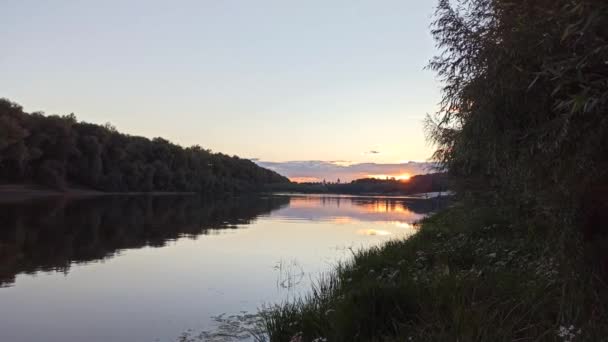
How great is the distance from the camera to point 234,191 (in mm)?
159375

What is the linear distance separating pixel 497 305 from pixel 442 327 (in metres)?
1.12

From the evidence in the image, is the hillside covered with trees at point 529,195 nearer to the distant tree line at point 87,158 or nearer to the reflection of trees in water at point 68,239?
the reflection of trees in water at point 68,239

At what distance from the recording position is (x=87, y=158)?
301 feet

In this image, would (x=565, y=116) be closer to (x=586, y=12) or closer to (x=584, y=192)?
(x=586, y=12)

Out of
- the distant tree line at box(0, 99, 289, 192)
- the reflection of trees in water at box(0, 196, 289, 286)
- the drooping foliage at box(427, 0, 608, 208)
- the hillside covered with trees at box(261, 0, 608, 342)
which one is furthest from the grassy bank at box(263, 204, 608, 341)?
the distant tree line at box(0, 99, 289, 192)

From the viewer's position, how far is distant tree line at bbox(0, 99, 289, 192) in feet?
241

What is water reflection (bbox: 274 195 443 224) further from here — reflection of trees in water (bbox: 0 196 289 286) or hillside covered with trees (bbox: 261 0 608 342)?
hillside covered with trees (bbox: 261 0 608 342)

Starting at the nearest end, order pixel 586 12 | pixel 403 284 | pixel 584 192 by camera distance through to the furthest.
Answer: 1. pixel 586 12
2. pixel 584 192
3. pixel 403 284

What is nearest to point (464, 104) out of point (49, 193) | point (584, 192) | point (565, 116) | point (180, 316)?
point (584, 192)

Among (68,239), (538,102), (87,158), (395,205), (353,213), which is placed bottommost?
(395,205)

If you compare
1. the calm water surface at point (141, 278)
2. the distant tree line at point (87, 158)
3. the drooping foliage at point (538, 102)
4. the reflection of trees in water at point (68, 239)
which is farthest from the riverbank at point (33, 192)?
the drooping foliage at point (538, 102)

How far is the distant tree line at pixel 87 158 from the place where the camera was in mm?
73375

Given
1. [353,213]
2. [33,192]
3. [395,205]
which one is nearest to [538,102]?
[353,213]

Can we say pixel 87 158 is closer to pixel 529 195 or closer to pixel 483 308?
pixel 529 195
